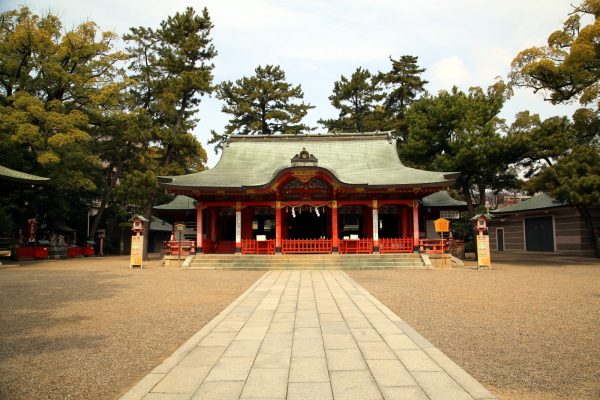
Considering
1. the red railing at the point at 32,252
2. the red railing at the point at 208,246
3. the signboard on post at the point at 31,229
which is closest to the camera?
the red railing at the point at 208,246

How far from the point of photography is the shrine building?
1872 centimetres

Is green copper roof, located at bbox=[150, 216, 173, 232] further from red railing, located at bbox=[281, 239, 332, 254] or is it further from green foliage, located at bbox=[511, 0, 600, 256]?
green foliage, located at bbox=[511, 0, 600, 256]

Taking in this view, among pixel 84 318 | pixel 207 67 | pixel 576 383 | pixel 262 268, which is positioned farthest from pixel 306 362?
pixel 207 67

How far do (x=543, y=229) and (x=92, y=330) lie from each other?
1304 inches

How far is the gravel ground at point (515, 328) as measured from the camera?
4.07 meters

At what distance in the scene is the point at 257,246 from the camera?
19.6 meters

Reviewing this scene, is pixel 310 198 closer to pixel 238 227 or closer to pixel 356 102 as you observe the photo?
pixel 238 227

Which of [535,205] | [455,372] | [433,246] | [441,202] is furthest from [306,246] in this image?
[535,205]

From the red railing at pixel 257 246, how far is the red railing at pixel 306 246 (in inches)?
25.7

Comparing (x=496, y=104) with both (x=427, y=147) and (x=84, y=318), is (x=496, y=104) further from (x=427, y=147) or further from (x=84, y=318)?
(x=84, y=318)

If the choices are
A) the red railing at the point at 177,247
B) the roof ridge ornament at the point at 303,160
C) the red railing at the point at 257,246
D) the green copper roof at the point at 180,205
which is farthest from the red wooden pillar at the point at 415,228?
the green copper roof at the point at 180,205

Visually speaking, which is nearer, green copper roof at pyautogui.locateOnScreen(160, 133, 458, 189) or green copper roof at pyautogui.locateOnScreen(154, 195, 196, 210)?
green copper roof at pyautogui.locateOnScreen(160, 133, 458, 189)

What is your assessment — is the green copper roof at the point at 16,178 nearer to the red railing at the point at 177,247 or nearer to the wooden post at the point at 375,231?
the red railing at the point at 177,247

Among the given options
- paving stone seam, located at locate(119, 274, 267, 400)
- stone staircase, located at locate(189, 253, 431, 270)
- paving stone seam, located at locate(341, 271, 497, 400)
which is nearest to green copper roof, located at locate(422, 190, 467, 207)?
stone staircase, located at locate(189, 253, 431, 270)
